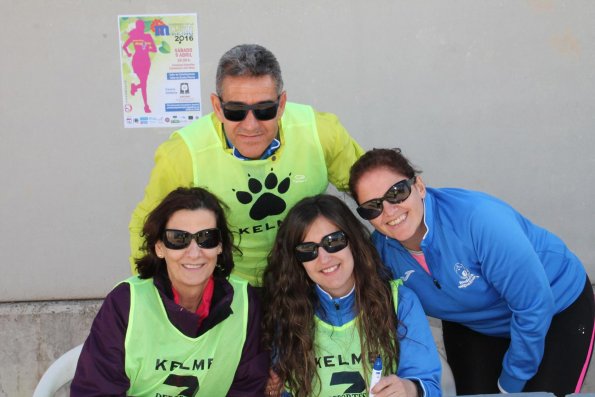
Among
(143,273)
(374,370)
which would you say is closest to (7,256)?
(143,273)

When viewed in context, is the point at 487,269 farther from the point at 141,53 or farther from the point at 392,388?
the point at 141,53

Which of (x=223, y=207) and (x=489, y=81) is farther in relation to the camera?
(x=489, y=81)

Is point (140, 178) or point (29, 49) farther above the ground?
point (29, 49)

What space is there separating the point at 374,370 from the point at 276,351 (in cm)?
37

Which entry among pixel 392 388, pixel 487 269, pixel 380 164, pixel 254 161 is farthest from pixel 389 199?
pixel 392 388

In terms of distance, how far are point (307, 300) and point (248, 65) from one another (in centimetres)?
87

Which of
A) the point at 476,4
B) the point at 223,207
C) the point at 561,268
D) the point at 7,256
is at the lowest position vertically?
the point at 7,256

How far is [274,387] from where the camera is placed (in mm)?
2572

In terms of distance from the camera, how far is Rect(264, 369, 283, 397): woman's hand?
2.57m

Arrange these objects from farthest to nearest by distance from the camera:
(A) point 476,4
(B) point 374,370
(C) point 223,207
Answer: (A) point 476,4, (C) point 223,207, (B) point 374,370

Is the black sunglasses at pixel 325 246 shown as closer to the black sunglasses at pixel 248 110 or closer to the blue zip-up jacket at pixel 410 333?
the blue zip-up jacket at pixel 410 333

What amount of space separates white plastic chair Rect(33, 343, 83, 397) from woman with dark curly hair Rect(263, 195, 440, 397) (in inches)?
31.8

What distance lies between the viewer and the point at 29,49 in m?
3.98

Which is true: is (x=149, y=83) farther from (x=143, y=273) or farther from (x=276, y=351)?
(x=276, y=351)
